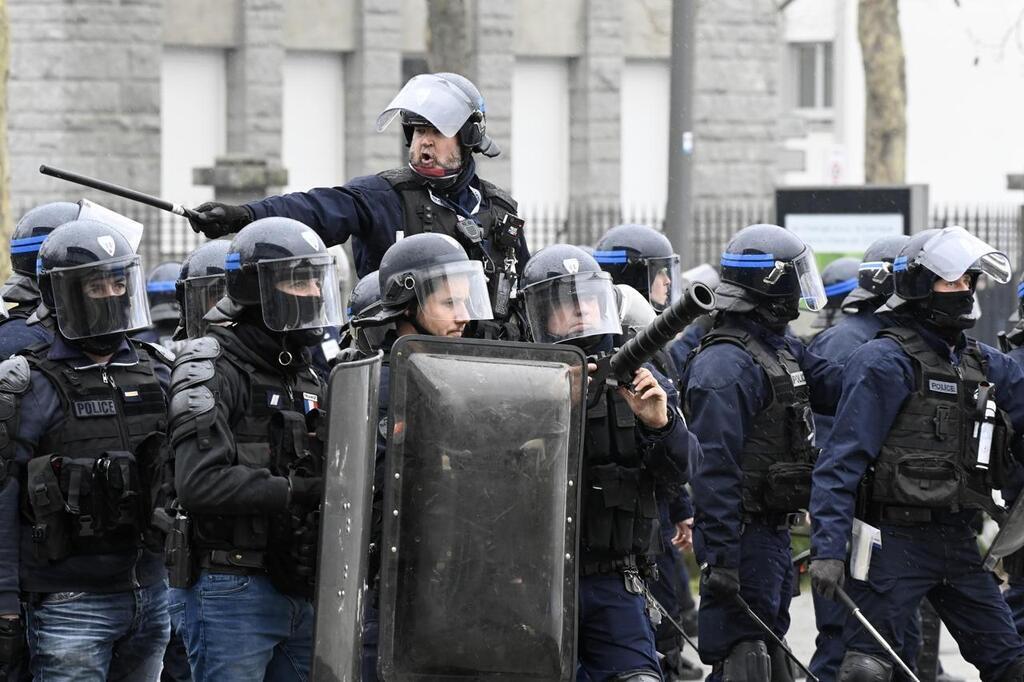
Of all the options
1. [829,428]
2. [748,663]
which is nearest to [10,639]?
[748,663]

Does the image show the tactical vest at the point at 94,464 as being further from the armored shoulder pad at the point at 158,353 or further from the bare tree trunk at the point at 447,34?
the bare tree trunk at the point at 447,34

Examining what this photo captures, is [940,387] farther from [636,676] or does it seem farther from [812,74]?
[812,74]

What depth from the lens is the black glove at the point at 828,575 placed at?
255 inches

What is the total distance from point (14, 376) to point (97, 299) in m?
0.37

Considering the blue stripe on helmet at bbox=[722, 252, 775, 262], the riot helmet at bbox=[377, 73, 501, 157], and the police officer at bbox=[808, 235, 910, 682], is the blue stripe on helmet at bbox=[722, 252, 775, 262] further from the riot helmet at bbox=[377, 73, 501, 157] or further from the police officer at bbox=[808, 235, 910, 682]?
the riot helmet at bbox=[377, 73, 501, 157]

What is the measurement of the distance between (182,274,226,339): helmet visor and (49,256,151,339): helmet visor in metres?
1.39

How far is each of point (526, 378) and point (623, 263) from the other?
3.52 meters

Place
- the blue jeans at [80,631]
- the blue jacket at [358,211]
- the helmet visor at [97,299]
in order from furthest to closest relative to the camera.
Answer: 1. the blue jacket at [358,211]
2. the helmet visor at [97,299]
3. the blue jeans at [80,631]

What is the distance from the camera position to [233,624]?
5.09 meters

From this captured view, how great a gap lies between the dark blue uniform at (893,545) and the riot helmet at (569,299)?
1270mm

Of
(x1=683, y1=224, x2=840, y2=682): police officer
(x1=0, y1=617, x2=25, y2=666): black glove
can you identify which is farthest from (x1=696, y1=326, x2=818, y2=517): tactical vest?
(x1=0, y1=617, x2=25, y2=666): black glove

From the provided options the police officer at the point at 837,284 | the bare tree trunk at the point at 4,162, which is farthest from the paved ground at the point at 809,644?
the bare tree trunk at the point at 4,162

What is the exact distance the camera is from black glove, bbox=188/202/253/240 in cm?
570

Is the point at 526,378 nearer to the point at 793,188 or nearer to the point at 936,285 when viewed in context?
the point at 936,285
